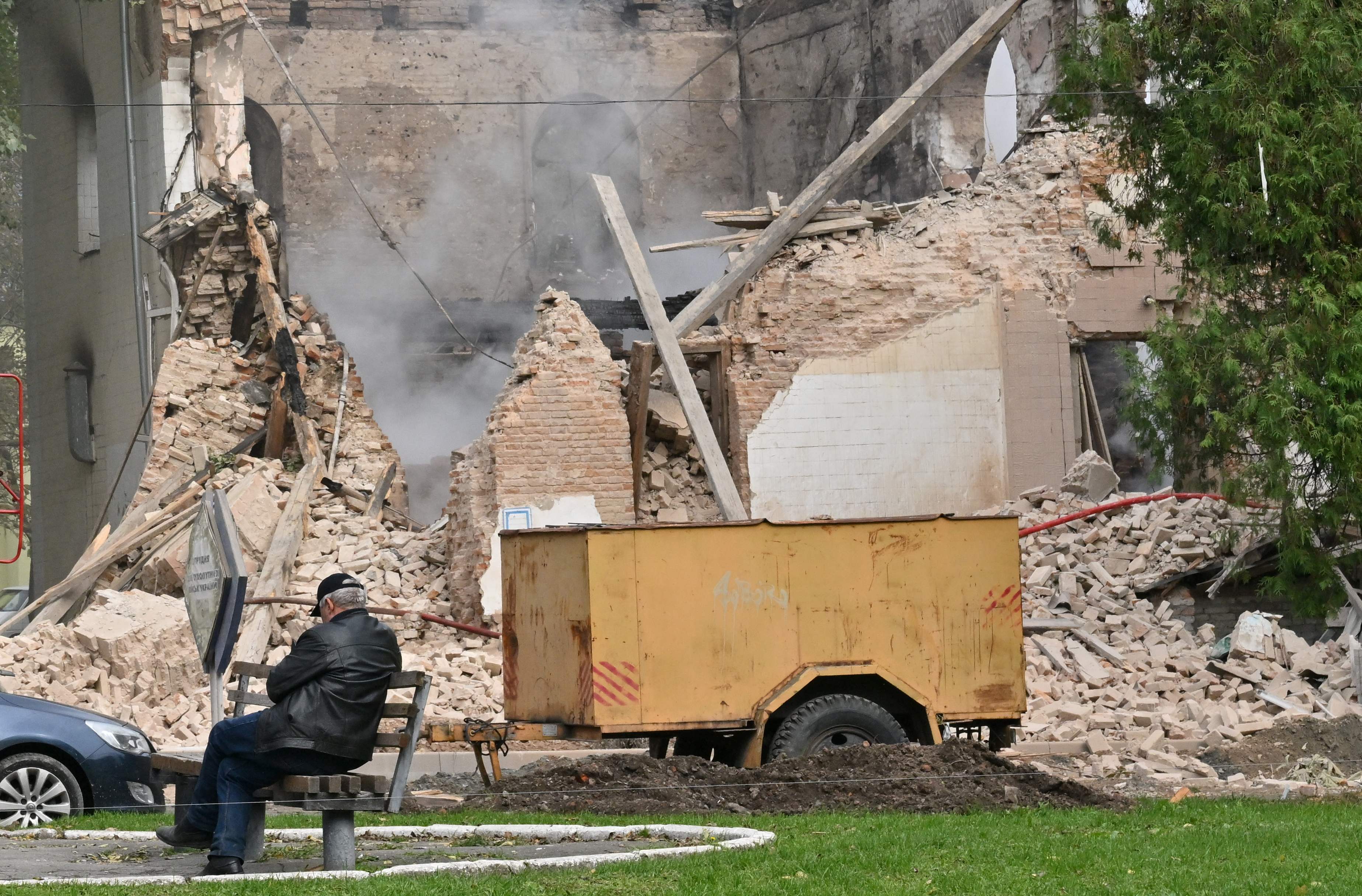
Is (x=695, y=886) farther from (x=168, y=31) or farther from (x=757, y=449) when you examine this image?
(x=168, y=31)

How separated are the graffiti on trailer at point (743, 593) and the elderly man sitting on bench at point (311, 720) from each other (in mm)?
4300

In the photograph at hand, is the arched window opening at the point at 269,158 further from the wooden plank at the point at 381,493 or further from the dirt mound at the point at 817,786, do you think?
the dirt mound at the point at 817,786

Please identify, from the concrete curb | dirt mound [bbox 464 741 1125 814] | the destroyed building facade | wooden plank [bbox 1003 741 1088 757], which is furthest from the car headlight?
the destroyed building facade

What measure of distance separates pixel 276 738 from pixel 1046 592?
11957 millimetres

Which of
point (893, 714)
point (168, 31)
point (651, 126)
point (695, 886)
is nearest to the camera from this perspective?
point (695, 886)

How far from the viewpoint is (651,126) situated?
109ft

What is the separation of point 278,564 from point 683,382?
4679 mm

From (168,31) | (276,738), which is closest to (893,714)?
(276,738)

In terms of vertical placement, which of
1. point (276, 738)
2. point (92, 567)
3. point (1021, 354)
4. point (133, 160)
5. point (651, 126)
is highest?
point (651, 126)

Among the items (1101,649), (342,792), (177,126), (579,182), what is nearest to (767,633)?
(342,792)

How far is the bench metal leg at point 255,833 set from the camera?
7310 millimetres

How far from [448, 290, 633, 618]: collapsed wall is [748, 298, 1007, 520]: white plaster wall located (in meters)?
1.91

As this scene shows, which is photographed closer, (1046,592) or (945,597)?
(945,597)

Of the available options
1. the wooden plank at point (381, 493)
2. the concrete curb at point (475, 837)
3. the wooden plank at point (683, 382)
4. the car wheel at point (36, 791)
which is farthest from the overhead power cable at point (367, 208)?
the concrete curb at point (475, 837)
